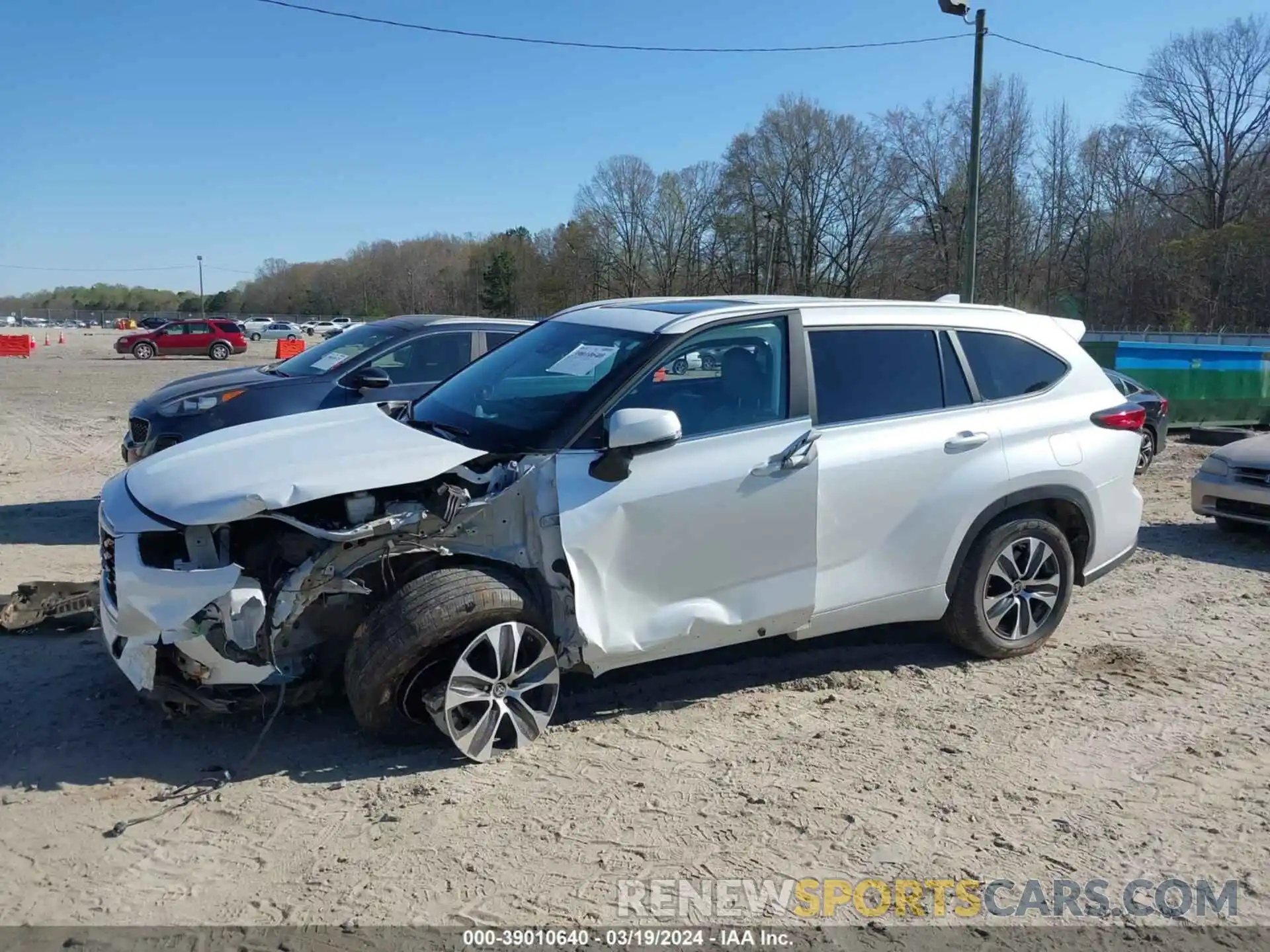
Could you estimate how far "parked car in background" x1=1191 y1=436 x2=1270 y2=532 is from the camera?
8.08m

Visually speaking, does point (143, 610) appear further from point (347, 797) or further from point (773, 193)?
point (773, 193)

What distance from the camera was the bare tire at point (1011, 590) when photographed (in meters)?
5.11

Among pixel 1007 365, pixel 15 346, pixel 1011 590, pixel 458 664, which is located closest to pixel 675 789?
pixel 458 664

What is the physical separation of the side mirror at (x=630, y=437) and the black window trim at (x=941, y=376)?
0.87 meters

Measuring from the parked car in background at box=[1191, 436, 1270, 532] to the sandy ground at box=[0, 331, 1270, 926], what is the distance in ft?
9.59

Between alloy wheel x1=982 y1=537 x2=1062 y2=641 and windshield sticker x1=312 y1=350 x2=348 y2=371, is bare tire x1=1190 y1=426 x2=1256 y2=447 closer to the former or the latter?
alloy wheel x1=982 y1=537 x2=1062 y2=641

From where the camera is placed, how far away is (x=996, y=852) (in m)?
3.48

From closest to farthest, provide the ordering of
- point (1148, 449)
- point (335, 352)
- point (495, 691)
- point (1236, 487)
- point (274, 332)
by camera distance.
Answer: point (495, 691) → point (1236, 487) → point (335, 352) → point (1148, 449) → point (274, 332)

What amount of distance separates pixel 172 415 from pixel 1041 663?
646 centimetres

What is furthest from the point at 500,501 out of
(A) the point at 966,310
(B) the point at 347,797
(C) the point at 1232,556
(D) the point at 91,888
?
(C) the point at 1232,556

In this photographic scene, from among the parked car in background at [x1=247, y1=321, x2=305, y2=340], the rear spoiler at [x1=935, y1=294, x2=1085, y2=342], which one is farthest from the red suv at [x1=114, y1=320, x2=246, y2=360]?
the rear spoiler at [x1=935, y1=294, x2=1085, y2=342]

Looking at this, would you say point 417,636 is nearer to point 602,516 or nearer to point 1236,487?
point 602,516

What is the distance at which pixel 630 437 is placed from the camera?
399 centimetres

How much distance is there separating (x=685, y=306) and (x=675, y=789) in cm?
232
